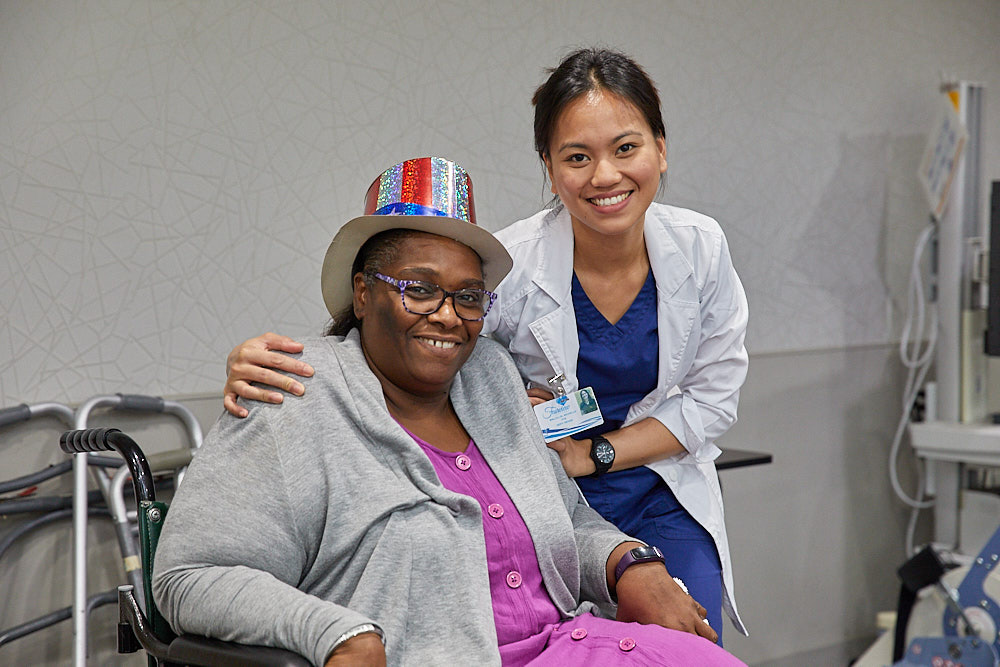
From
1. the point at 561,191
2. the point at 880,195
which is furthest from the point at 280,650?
the point at 880,195

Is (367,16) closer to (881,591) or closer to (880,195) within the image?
(880,195)

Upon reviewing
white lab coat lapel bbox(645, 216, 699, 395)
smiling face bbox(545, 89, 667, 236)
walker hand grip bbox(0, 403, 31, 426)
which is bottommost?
walker hand grip bbox(0, 403, 31, 426)

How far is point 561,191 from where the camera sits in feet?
6.22

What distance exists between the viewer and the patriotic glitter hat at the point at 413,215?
165cm

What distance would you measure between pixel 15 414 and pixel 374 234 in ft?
3.60

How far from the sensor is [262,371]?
1536mm

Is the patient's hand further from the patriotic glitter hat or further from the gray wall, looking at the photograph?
the gray wall

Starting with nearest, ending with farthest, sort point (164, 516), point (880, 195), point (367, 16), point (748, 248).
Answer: point (164, 516)
point (367, 16)
point (748, 248)
point (880, 195)

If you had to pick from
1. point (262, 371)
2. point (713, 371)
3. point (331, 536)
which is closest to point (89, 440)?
point (262, 371)

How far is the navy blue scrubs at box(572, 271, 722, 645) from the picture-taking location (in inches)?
78.4

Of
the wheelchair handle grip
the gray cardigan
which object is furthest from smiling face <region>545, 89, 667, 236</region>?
the wheelchair handle grip

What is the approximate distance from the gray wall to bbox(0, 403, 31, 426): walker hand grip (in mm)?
88

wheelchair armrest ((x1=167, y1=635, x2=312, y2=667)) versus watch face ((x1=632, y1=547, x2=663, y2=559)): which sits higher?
watch face ((x1=632, y1=547, x2=663, y2=559))

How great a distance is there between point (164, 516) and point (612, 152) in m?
1.03
